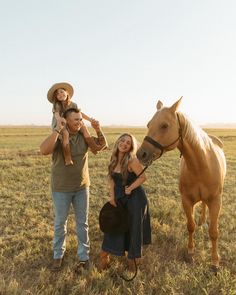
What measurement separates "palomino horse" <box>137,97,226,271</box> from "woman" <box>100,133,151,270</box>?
0.49 meters

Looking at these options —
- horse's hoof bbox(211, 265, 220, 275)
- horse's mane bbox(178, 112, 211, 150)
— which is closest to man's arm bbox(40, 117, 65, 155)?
horse's mane bbox(178, 112, 211, 150)

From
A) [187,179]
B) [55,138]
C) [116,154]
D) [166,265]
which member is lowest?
[166,265]

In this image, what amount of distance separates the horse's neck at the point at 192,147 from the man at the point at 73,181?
115 cm

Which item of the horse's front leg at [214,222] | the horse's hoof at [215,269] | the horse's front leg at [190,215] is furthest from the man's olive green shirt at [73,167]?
the horse's hoof at [215,269]

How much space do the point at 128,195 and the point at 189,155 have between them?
999 mm

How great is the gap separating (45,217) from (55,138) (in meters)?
3.24

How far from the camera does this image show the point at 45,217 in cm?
626

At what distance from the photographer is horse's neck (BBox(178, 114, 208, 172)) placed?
3.69 metres

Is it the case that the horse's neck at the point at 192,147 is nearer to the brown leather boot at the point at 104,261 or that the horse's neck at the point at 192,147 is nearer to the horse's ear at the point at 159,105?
the horse's ear at the point at 159,105

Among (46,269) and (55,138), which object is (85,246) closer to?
(46,269)

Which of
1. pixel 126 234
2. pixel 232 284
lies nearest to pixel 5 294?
pixel 126 234

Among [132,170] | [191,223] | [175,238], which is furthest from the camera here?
[175,238]

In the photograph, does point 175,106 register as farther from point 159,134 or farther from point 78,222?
point 78,222

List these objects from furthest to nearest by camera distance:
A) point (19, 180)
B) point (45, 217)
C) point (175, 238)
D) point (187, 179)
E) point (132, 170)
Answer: point (19, 180), point (45, 217), point (175, 238), point (187, 179), point (132, 170)
